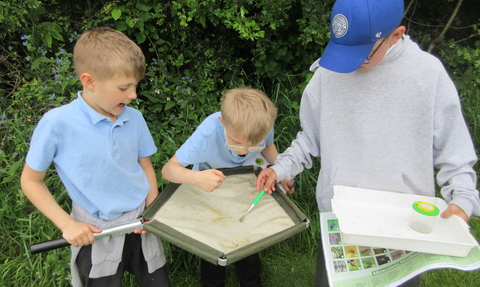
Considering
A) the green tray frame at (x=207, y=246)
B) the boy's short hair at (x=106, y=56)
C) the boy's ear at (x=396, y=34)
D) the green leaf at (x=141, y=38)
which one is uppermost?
the boy's ear at (x=396, y=34)

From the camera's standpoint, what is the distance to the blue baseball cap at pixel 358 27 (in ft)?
4.43

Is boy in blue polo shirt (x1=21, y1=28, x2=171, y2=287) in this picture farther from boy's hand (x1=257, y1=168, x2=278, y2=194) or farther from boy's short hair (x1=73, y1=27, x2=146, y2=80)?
boy's hand (x1=257, y1=168, x2=278, y2=194)

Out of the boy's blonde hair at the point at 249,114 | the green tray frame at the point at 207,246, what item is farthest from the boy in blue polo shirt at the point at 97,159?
the boy's blonde hair at the point at 249,114

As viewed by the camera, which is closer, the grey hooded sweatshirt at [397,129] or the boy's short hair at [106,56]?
the grey hooded sweatshirt at [397,129]

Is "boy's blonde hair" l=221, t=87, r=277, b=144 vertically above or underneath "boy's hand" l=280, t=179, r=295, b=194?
above

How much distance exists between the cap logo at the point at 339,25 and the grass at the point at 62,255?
184 centimetres

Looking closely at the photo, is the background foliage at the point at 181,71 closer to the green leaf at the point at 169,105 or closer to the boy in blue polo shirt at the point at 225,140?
the green leaf at the point at 169,105

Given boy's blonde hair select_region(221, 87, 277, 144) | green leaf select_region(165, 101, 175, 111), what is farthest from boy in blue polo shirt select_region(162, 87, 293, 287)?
green leaf select_region(165, 101, 175, 111)

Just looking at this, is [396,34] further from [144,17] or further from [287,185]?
[144,17]

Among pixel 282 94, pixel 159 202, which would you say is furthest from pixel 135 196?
pixel 282 94

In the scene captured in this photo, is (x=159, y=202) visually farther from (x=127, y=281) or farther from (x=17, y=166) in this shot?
(x=17, y=166)

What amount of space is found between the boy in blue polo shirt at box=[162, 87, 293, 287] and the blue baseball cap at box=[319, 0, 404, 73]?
58 centimetres

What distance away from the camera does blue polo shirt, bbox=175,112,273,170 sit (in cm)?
202

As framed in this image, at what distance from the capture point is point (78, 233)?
5.33 ft
